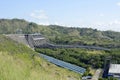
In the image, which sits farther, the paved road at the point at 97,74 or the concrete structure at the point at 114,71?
the concrete structure at the point at 114,71

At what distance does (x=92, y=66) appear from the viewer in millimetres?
46219

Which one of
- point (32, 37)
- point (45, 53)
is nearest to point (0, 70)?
point (45, 53)

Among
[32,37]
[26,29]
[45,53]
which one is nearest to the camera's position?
[45,53]

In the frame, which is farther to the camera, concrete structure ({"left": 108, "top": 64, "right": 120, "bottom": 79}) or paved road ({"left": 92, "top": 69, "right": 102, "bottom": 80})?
concrete structure ({"left": 108, "top": 64, "right": 120, "bottom": 79})

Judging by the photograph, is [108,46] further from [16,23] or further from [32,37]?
[16,23]

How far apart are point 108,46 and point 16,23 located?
59.0 m

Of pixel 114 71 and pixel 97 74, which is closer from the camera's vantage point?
pixel 114 71

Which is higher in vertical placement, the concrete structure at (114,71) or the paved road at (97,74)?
the concrete structure at (114,71)

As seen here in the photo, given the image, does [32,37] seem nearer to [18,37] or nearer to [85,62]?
[18,37]

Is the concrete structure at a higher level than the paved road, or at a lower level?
higher

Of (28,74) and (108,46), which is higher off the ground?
(28,74)

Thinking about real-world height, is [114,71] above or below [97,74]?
above

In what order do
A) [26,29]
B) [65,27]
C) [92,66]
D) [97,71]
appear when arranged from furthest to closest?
[65,27] → [26,29] → [92,66] → [97,71]

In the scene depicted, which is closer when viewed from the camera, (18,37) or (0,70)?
(0,70)
